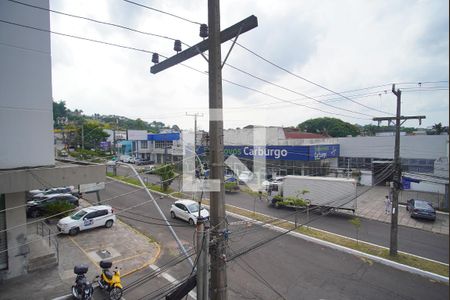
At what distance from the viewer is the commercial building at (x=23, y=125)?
8758mm

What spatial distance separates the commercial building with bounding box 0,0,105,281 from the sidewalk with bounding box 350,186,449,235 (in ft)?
52.9

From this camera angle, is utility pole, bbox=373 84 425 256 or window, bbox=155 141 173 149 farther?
window, bbox=155 141 173 149

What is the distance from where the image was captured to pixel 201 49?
553cm

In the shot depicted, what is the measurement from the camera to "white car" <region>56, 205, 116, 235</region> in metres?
14.2

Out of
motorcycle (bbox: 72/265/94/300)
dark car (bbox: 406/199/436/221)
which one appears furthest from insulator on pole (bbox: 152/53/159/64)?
dark car (bbox: 406/199/436/221)

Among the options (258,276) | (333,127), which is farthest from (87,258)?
(333,127)

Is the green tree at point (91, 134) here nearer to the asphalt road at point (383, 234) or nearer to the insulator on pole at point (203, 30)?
the asphalt road at point (383, 234)

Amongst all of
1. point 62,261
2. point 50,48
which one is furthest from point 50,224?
point 50,48

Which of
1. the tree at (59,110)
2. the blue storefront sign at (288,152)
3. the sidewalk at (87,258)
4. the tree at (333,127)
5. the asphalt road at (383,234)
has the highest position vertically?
the tree at (59,110)

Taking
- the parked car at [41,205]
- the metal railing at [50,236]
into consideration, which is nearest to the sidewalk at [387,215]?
the metal railing at [50,236]

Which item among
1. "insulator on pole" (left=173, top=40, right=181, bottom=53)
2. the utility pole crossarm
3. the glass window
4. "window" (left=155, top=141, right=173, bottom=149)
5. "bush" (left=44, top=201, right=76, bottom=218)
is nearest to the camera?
the utility pole crossarm

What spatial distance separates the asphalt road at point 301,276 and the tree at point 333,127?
54.6 m

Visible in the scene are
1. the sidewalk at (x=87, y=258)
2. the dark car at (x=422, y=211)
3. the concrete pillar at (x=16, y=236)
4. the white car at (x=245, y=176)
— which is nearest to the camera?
the sidewalk at (x=87, y=258)

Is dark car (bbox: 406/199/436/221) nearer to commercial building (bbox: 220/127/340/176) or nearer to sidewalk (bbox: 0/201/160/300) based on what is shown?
commercial building (bbox: 220/127/340/176)
